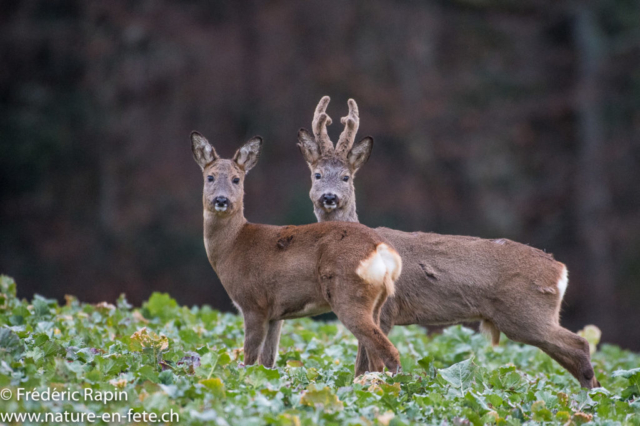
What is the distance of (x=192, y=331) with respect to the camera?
8.52 meters

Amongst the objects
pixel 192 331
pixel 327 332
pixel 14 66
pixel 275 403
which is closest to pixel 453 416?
pixel 275 403

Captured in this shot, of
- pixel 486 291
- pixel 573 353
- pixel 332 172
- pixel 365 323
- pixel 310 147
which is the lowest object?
pixel 573 353

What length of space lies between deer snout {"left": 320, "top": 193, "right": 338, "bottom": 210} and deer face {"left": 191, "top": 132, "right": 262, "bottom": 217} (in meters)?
0.74

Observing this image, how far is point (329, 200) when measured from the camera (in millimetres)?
8492

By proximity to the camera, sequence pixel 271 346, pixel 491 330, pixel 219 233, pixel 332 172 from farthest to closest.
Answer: pixel 332 172, pixel 491 330, pixel 219 233, pixel 271 346

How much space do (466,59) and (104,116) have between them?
9758mm

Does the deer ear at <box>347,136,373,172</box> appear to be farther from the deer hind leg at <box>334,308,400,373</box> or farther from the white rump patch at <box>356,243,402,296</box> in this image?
the deer hind leg at <box>334,308,400,373</box>

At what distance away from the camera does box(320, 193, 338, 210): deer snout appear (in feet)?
27.9

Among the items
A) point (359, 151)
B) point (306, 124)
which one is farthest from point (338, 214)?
point (306, 124)

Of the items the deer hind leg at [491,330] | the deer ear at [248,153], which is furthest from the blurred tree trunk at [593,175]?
the deer ear at [248,153]

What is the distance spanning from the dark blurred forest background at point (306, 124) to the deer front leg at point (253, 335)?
11.6 meters

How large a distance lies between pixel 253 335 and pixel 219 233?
1.13 meters

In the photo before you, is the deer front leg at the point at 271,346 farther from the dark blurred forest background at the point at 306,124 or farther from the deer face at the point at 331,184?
the dark blurred forest background at the point at 306,124

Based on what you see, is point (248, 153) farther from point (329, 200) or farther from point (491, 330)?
point (491, 330)
